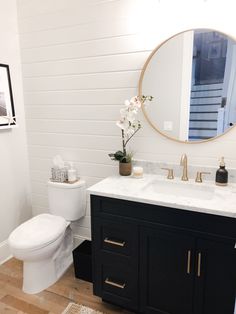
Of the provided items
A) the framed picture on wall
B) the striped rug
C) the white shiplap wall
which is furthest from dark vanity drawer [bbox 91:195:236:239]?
the framed picture on wall

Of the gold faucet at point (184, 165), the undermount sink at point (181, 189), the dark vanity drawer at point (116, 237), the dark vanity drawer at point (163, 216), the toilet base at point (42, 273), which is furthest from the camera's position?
the toilet base at point (42, 273)

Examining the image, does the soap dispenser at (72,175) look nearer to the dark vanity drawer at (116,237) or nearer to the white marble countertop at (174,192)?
the white marble countertop at (174,192)

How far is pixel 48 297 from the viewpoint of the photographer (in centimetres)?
190

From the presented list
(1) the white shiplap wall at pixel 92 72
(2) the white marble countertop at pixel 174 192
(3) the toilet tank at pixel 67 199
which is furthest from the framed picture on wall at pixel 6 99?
(2) the white marble countertop at pixel 174 192

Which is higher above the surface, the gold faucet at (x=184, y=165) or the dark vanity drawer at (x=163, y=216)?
the gold faucet at (x=184, y=165)

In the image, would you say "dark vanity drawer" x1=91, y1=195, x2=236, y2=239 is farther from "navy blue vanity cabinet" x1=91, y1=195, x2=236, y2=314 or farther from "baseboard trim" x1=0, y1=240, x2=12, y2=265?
"baseboard trim" x1=0, y1=240, x2=12, y2=265

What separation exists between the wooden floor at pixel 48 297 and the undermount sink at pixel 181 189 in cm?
89

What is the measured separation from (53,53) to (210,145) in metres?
1.53

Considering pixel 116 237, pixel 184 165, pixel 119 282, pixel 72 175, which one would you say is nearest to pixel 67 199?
pixel 72 175

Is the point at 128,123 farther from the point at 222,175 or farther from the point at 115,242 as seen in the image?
the point at 115,242

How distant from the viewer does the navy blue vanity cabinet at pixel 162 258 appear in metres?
1.33

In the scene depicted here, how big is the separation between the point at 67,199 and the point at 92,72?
1091 millimetres

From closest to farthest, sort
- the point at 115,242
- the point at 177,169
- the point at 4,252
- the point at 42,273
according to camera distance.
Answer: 1. the point at 115,242
2. the point at 177,169
3. the point at 42,273
4. the point at 4,252

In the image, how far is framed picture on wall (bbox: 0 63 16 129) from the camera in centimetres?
220
